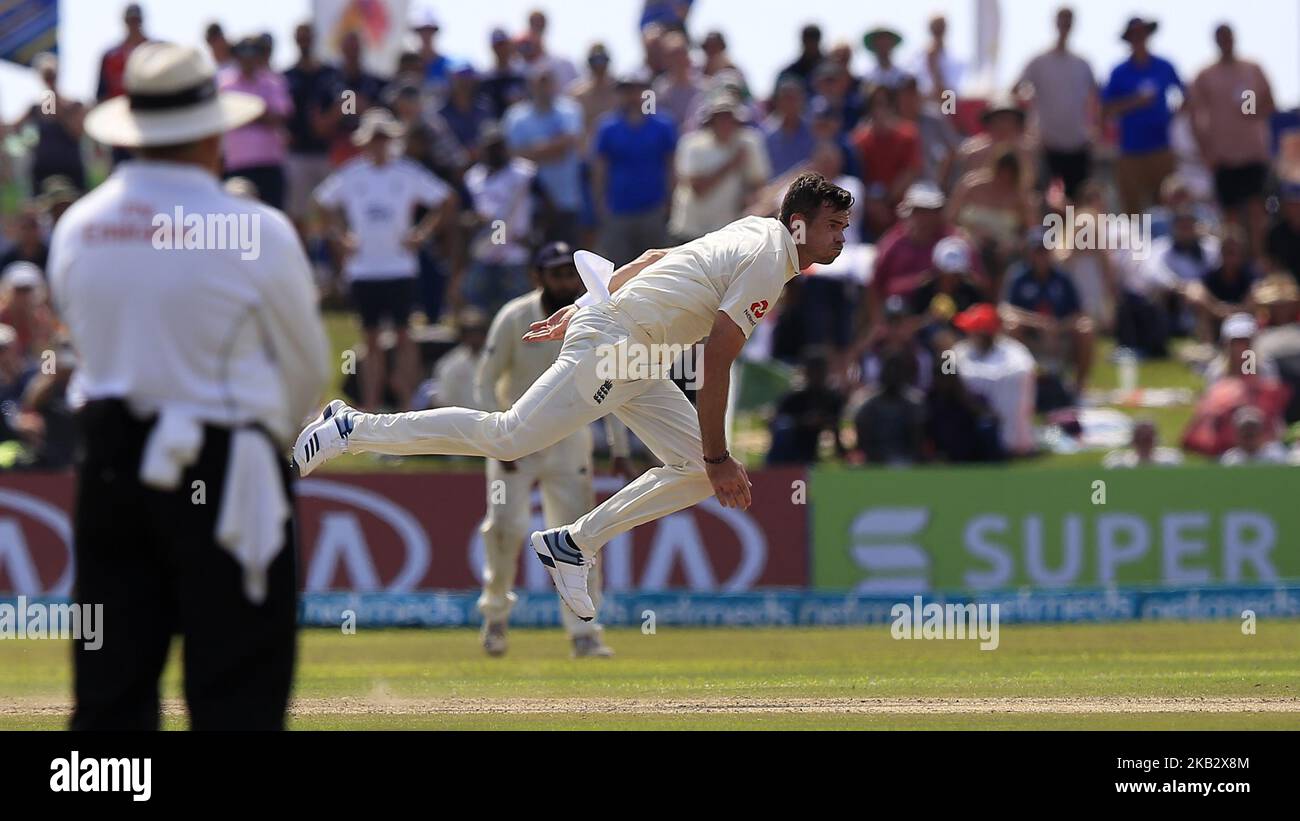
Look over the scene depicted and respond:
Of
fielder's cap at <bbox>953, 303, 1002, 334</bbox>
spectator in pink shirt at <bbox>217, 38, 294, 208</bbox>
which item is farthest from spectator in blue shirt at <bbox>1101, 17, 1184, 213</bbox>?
spectator in pink shirt at <bbox>217, 38, 294, 208</bbox>

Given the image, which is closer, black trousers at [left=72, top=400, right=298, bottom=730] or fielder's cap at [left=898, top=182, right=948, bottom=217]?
black trousers at [left=72, top=400, right=298, bottom=730]

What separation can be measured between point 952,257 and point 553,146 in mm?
3950

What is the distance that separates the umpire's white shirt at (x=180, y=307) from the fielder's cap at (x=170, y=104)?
0.38 feet

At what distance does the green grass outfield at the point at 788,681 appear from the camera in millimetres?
9547

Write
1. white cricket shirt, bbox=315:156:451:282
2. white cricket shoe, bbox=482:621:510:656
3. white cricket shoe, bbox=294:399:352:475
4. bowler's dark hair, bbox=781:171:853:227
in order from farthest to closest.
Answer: white cricket shirt, bbox=315:156:451:282 < white cricket shoe, bbox=482:621:510:656 < white cricket shoe, bbox=294:399:352:475 < bowler's dark hair, bbox=781:171:853:227

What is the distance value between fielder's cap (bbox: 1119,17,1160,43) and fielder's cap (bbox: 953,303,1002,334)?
4.27m

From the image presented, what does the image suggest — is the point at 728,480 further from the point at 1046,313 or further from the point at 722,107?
the point at 1046,313

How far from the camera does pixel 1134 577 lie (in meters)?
17.6

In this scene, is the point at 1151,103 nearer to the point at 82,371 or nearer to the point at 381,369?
the point at 381,369

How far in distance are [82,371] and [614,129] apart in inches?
537

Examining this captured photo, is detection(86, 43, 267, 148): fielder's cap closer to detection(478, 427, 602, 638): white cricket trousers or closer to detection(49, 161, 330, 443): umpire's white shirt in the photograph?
detection(49, 161, 330, 443): umpire's white shirt

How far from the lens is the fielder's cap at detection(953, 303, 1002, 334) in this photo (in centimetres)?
1870

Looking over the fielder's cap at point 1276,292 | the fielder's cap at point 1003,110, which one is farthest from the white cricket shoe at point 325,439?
the fielder's cap at point 1276,292
